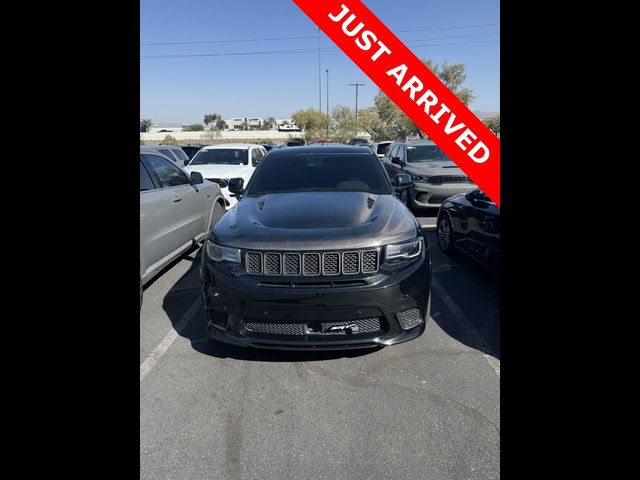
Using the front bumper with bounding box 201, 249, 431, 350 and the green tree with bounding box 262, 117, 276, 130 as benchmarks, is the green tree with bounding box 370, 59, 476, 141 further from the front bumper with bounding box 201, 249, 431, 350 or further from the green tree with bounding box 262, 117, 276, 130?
the green tree with bounding box 262, 117, 276, 130

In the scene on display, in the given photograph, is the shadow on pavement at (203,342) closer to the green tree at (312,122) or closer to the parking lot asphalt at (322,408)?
the parking lot asphalt at (322,408)

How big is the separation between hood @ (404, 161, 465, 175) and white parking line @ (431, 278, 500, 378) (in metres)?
4.49

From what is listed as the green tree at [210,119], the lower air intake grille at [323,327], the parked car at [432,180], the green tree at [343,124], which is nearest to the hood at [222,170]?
the parked car at [432,180]

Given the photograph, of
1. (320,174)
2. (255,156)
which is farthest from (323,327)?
(255,156)

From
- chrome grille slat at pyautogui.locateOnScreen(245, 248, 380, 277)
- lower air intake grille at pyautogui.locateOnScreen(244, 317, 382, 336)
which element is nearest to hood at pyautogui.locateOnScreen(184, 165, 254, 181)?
chrome grille slat at pyautogui.locateOnScreen(245, 248, 380, 277)

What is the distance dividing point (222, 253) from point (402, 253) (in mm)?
1342

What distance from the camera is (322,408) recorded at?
2.62 m

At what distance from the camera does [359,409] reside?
8.55 feet

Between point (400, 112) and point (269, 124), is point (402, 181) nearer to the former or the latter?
point (400, 112)

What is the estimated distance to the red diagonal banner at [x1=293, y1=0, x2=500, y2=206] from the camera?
8.09 feet

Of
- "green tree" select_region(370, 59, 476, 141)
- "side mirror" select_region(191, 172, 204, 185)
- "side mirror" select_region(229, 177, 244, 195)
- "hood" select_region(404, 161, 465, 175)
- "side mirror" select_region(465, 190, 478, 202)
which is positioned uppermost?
"green tree" select_region(370, 59, 476, 141)
